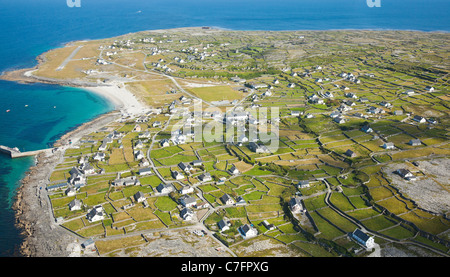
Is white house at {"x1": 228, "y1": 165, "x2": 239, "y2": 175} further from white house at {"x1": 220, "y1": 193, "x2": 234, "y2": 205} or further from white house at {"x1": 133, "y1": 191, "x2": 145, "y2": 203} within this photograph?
white house at {"x1": 133, "y1": 191, "x2": 145, "y2": 203}

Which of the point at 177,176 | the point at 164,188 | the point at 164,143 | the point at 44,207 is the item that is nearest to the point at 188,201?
the point at 164,188

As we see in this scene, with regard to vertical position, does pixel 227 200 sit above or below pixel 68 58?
below

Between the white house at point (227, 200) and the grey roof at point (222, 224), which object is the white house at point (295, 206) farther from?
the grey roof at point (222, 224)

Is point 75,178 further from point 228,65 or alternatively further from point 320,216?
point 228,65

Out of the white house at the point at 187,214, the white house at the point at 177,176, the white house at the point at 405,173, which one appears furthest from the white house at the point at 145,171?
the white house at the point at 405,173

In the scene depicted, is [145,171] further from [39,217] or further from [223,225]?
[223,225]
